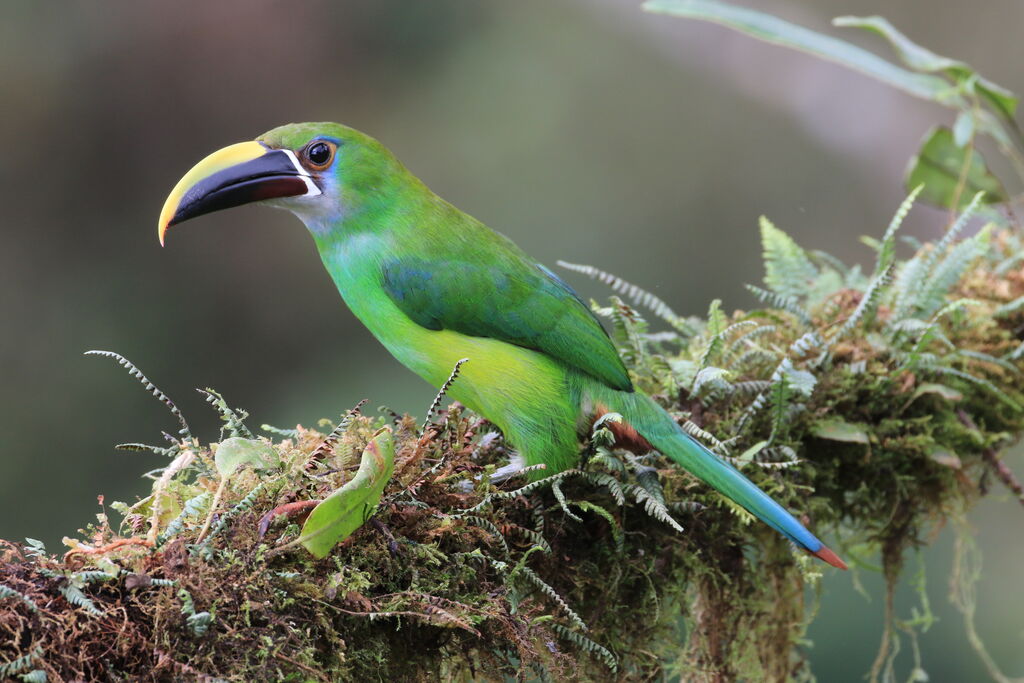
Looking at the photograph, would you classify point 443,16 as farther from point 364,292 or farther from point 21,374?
point 364,292

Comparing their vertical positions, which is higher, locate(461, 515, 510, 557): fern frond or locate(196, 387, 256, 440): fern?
locate(196, 387, 256, 440): fern

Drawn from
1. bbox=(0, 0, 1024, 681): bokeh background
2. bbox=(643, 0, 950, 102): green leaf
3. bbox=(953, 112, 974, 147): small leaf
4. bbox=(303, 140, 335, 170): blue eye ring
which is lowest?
bbox=(0, 0, 1024, 681): bokeh background

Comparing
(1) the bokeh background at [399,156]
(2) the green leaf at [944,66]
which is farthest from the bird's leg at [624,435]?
(1) the bokeh background at [399,156]

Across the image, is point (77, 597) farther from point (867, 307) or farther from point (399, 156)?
point (399, 156)

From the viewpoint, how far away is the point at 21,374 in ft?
18.8

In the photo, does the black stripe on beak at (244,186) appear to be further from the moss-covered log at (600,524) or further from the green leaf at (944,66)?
the green leaf at (944,66)

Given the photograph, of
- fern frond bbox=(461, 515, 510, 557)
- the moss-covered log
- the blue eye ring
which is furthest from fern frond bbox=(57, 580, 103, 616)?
the blue eye ring

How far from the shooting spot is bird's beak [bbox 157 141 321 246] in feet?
7.71

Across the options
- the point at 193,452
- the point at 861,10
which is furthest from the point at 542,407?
the point at 861,10

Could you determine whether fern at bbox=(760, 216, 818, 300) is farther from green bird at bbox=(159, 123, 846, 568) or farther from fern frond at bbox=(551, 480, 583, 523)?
fern frond at bbox=(551, 480, 583, 523)

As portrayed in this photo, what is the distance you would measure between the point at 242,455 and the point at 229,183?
88cm

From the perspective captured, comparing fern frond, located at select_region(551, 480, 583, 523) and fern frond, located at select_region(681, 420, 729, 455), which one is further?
fern frond, located at select_region(681, 420, 729, 455)

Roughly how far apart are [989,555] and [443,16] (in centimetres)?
485

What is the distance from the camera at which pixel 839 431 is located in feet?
7.95
